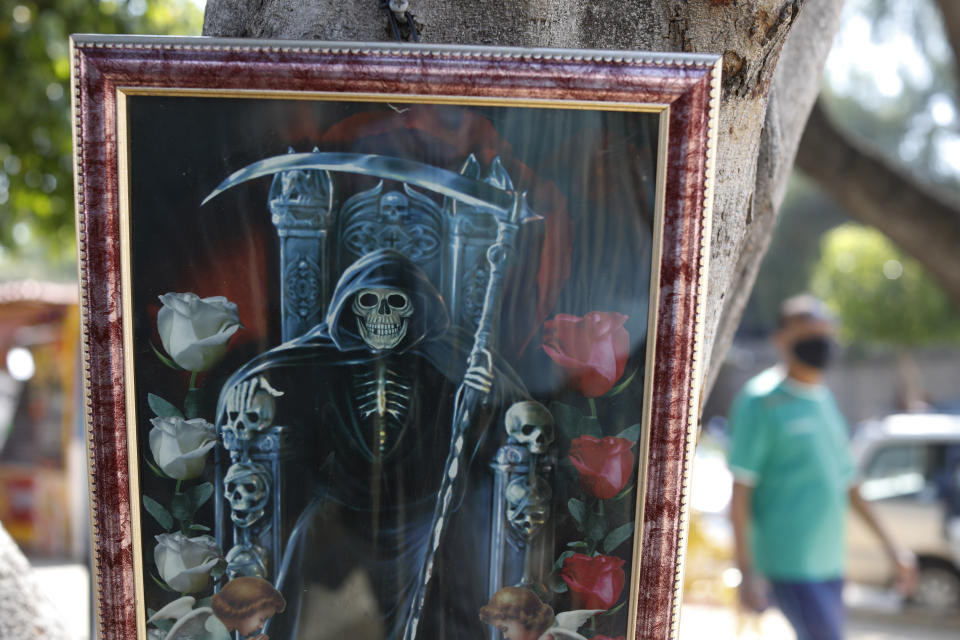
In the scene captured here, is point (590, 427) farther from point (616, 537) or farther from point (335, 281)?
point (335, 281)

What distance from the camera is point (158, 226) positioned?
1119 millimetres

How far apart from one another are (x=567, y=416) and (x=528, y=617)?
31 cm

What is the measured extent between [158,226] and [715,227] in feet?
2.77

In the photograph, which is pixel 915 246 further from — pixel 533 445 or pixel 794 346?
pixel 533 445

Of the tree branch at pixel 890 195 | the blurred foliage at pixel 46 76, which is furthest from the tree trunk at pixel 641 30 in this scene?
the blurred foliage at pixel 46 76

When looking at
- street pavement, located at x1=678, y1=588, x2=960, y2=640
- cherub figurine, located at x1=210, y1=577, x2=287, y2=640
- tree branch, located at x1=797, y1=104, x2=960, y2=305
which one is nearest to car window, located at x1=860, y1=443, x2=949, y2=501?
street pavement, located at x1=678, y1=588, x2=960, y2=640

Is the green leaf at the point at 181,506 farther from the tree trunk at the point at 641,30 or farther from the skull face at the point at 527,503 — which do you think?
the tree trunk at the point at 641,30

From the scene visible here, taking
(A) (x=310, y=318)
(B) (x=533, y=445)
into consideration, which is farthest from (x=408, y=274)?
(B) (x=533, y=445)

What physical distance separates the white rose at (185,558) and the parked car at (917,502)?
22.5 ft

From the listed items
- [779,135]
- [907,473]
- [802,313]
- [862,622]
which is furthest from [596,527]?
[907,473]

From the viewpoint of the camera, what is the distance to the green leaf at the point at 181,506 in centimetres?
117

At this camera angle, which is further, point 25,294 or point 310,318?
point 25,294

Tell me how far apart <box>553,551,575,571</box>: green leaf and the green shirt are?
2.42 metres

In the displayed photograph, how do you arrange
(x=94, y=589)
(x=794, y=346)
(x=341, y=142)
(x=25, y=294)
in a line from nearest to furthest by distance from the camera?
(x=341, y=142) → (x=94, y=589) → (x=794, y=346) → (x=25, y=294)
